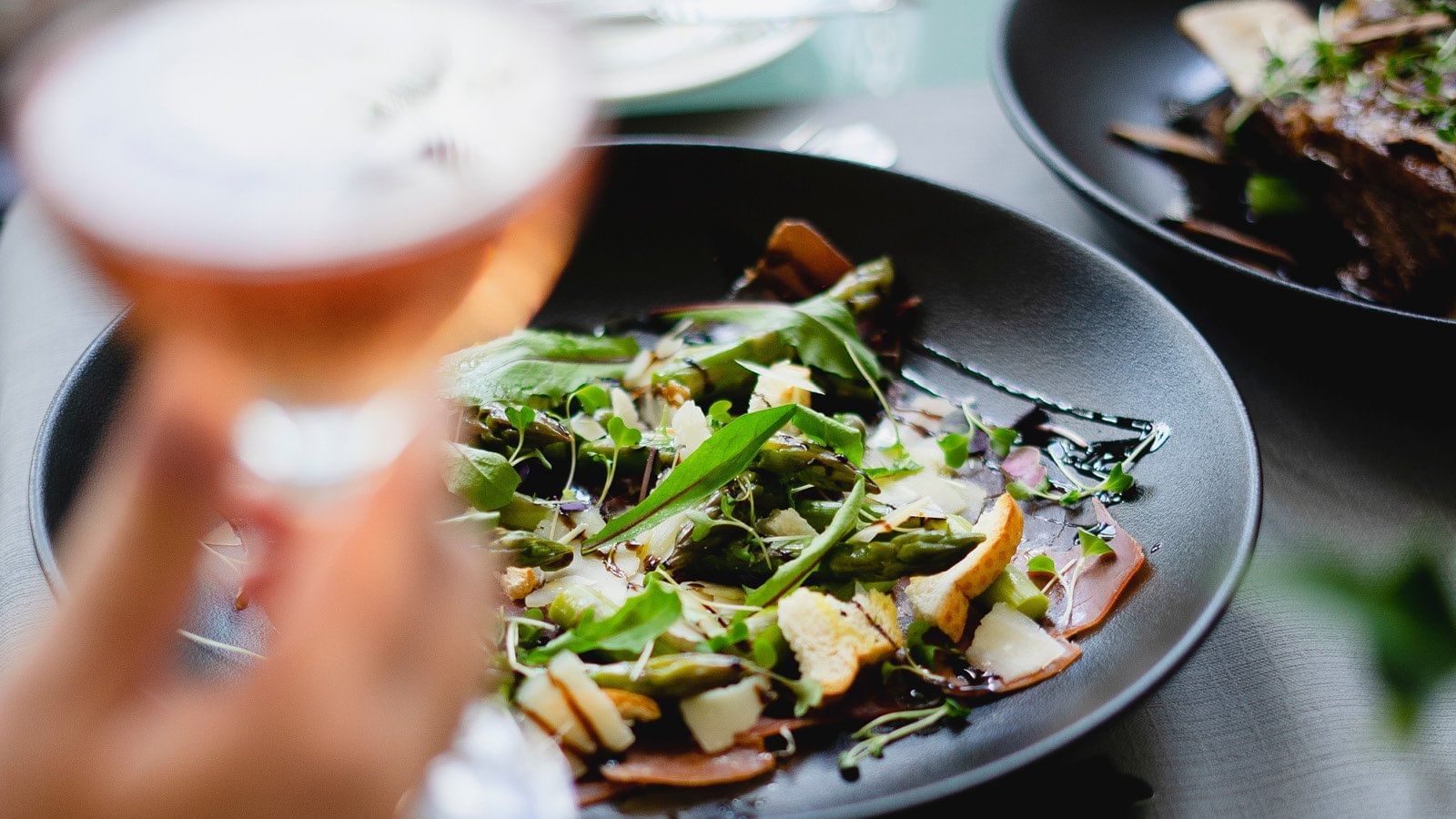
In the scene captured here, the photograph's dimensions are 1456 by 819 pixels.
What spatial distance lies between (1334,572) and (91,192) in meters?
0.46

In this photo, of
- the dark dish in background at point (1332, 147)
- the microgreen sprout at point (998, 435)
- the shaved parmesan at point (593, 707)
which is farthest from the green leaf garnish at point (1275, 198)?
the shaved parmesan at point (593, 707)

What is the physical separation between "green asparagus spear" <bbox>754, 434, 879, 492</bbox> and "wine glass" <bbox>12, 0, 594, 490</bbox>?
563 millimetres

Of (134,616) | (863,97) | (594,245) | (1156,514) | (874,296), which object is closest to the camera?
(134,616)

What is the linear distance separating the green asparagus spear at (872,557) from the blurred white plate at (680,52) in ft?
3.22

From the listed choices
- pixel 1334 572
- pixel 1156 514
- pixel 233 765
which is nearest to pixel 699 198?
pixel 1156 514

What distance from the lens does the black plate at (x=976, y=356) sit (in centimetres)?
82

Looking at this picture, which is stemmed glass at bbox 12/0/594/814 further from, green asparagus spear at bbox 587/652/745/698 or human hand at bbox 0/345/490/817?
green asparagus spear at bbox 587/652/745/698

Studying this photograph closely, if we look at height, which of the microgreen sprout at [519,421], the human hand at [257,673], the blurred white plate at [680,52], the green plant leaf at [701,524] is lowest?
the green plant leaf at [701,524]

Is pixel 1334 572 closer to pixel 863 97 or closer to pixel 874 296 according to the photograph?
pixel 874 296

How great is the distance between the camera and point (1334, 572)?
33 cm

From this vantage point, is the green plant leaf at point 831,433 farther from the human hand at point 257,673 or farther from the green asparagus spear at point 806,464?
the human hand at point 257,673

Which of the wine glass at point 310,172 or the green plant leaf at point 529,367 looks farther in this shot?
the green plant leaf at point 529,367

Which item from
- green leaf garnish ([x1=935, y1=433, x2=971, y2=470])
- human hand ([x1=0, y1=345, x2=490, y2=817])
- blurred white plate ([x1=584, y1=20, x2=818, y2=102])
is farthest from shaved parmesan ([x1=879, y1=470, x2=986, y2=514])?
blurred white plate ([x1=584, y1=20, x2=818, y2=102])

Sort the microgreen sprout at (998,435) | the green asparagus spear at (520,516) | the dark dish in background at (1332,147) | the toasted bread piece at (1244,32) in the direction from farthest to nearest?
the toasted bread piece at (1244,32), the dark dish in background at (1332,147), the microgreen sprout at (998,435), the green asparagus spear at (520,516)
